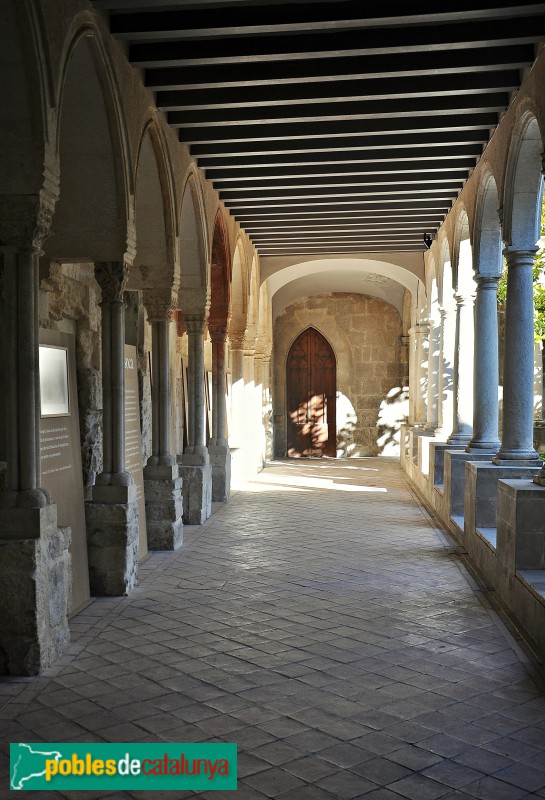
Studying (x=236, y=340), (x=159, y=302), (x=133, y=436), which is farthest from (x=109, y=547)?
(x=236, y=340)

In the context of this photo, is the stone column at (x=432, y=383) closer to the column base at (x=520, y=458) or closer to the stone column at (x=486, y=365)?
the stone column at (x=486, y=365)

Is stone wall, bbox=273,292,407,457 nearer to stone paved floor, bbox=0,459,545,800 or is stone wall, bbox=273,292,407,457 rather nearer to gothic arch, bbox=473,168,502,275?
gothic arch, bbox=473,168,502,275

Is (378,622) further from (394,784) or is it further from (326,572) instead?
(394,784)

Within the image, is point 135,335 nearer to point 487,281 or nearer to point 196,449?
A: point 196,449

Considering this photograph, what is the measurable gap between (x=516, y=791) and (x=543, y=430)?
11.9 metres

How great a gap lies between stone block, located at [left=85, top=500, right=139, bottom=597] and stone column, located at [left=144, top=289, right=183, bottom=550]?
61.2 inches

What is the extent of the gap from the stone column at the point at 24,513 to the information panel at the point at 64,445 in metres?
0.62

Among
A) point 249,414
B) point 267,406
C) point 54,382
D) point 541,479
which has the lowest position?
point 541,479

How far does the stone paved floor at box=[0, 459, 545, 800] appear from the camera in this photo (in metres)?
3.01

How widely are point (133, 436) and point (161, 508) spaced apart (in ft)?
3.39

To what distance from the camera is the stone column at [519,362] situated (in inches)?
241

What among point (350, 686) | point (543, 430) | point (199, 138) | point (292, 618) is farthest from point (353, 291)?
point (350, 686)

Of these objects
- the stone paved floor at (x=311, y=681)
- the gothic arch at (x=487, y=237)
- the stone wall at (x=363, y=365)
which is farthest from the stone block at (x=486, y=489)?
the stone wall at (x=363, y=365)

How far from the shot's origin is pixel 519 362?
618cm
